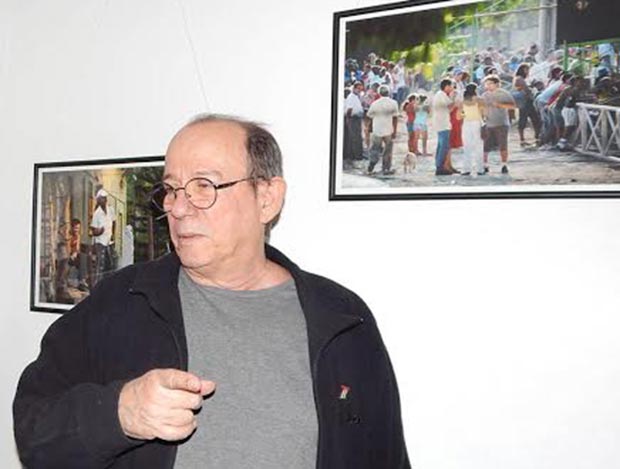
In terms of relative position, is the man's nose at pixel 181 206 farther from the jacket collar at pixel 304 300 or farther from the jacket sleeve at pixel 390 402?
the jacket sleeve at pixel 390 402

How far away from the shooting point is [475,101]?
4.87 feet

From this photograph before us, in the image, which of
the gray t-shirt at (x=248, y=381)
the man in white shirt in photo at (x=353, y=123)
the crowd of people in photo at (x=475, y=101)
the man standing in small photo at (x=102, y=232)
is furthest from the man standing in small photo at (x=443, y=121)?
the man standing in small photo at (x=102, y=232)

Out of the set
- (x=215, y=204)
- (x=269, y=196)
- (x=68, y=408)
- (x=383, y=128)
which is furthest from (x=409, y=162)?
(x=68, y=408)

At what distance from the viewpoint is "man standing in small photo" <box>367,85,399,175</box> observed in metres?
1.58

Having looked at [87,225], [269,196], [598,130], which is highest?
[598,130]

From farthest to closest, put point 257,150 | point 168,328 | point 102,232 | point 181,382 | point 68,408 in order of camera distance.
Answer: point 102,232, point 257,150, point 168,328, point 68,408, point 181,382

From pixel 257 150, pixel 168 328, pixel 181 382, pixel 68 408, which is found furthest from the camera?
pixel 257 150

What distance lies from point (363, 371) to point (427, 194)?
1.44 feet

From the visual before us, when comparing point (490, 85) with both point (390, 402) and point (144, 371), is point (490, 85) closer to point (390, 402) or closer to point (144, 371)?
point (390, 402)

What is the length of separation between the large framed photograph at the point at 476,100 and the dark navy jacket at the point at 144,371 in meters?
0.37

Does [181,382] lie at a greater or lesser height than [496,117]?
lesser

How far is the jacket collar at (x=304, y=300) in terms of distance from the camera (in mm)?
1298

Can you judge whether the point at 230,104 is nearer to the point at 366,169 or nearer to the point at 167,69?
the point at 167,69

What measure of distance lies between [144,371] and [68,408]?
159 millimetres
